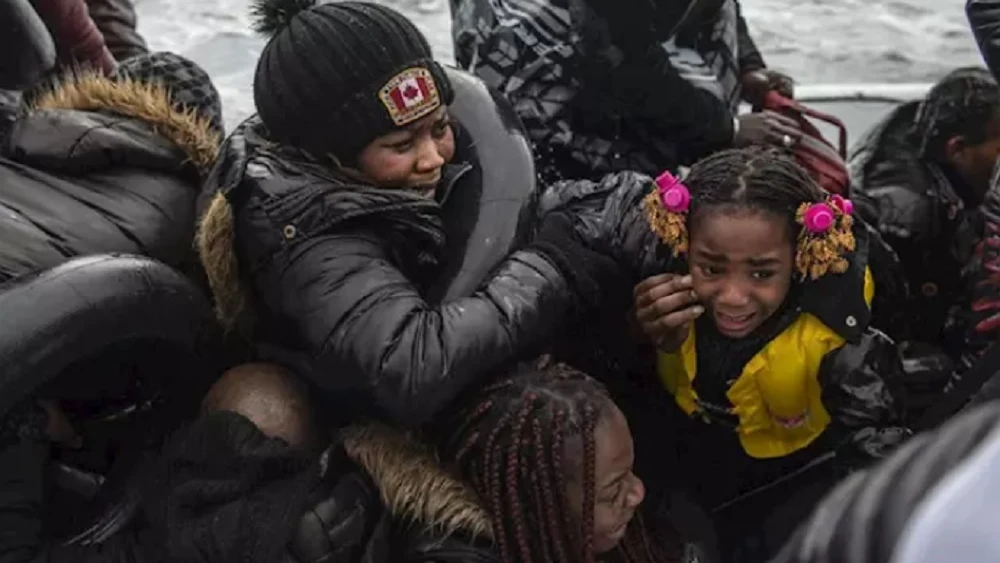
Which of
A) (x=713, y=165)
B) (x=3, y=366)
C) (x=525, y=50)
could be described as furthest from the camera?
(x=525, y=50)

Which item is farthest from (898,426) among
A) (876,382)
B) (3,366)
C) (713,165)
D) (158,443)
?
(3,366)

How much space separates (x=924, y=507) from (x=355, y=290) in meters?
1.07

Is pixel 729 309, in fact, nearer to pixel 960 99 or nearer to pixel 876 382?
pixel 876 382

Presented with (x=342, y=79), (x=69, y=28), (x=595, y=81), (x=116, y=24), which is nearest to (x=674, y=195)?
(x=342, y=79)

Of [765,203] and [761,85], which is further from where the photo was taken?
[761,85]

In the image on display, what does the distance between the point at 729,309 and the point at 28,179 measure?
3.05ft

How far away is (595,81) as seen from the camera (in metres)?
2.27

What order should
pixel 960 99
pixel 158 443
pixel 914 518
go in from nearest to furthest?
pixel 914 518 < pixel 158 443 < pixel 960 99

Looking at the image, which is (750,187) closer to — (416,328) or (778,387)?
(778,387)

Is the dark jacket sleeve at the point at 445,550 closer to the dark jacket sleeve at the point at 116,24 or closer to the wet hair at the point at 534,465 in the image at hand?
the wet hair at the point at 534,465

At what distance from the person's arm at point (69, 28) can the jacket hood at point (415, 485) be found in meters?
1.44

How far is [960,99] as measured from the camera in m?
2.74

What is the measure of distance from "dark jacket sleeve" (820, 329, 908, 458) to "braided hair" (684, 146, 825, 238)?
0.19m

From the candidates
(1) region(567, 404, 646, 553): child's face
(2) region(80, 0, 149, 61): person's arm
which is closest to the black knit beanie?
(1) region(567, 404, 646, 553): child's face
